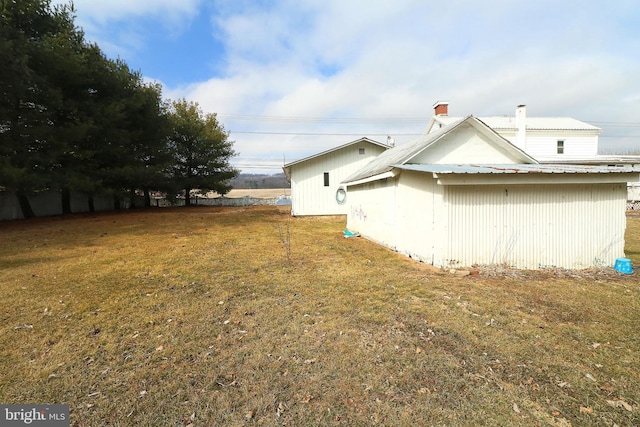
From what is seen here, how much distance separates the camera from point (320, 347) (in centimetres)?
323

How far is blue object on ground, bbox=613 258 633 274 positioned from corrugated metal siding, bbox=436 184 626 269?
1.19 feet

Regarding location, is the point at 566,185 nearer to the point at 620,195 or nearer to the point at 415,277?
the point at 620,195

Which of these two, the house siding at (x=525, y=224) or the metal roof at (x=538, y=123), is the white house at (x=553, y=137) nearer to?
the metal roof at (x=538, y=123)

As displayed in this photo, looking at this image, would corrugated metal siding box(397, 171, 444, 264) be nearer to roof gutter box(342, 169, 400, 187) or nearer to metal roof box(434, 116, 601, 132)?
roof gutter box(342, 169, 400, 187)

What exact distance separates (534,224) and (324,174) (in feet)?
45.4

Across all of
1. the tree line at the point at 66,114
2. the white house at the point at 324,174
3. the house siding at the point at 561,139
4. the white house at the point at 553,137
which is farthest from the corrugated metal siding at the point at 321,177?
the house siding at the point at 561,139

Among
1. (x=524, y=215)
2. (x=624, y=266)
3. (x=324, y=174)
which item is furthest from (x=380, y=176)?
(x=324, y=174)

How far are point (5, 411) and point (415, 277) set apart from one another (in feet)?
19.0

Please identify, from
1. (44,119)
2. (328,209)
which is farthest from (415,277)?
(44,119)

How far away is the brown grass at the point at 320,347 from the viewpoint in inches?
91.9

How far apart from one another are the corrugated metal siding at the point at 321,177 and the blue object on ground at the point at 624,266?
1430cm

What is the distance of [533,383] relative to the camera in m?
2.60

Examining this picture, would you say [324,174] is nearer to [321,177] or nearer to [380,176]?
[321,177]

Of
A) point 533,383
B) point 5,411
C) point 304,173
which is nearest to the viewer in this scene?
point 5,411
